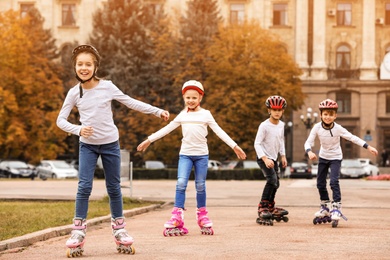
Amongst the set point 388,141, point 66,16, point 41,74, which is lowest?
point 388,141

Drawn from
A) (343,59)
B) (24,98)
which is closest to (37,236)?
(24,98)

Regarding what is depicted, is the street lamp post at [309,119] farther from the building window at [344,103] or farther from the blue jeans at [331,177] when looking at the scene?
the blue jeans at [331,177]

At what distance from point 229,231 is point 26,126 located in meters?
49.3

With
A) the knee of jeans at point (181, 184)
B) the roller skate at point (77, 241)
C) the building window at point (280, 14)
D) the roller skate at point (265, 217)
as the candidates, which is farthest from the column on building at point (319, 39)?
the roller skate at point (77, 241)

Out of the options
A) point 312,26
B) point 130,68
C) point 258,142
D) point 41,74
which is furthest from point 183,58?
point 258,142

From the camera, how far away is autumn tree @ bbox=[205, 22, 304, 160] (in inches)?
2414

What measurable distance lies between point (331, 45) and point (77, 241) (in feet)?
227

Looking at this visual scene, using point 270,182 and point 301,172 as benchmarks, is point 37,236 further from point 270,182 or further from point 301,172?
point 301,172

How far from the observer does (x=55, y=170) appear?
195ft

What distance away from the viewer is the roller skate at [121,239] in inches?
400

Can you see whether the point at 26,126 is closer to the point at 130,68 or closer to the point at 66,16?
the point at 130,68

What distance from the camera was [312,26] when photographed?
77.1 meters

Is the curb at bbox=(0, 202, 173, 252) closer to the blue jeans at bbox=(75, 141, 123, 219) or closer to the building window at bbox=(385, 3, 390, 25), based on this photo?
the blue jeans at bbox=(75, 141, 123, 219)

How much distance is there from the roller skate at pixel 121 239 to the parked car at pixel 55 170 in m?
48.6
